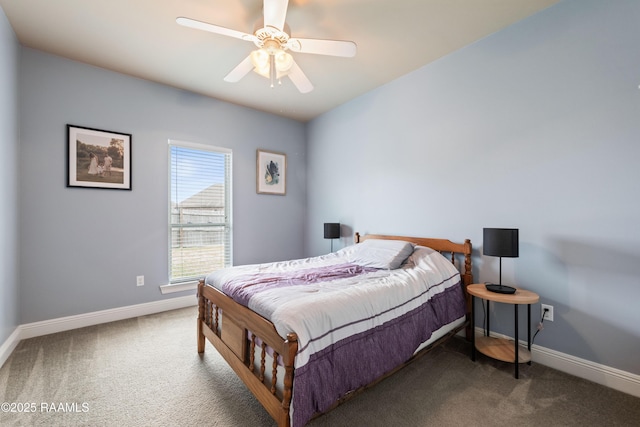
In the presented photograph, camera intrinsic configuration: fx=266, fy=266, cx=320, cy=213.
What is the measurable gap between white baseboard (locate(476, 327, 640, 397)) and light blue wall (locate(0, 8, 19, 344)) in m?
4.34

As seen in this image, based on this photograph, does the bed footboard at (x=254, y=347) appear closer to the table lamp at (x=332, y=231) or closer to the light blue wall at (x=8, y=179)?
the light blue wall at (x=8, y=179)

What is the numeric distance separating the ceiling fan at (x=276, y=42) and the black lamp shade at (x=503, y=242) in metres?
1.72

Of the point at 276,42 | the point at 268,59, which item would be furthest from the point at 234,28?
the point at 276,42

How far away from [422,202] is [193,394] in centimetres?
268

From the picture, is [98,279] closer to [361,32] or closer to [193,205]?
[193,205]

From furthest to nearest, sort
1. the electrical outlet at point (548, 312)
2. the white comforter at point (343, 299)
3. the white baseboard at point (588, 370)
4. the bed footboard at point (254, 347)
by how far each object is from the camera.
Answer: the electrical outlet at point (548, 312) → the white baseboard at point (588, 370) → the white comforter at point (343, 299) → the bed footboard at point (254, 347)

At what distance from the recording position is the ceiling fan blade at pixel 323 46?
187 centimetres

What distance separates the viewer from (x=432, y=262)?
2.43 m

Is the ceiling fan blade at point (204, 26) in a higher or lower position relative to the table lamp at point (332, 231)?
higher

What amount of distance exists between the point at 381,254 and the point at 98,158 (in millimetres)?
3219

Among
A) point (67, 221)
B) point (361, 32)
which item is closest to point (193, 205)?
point (67, 221)

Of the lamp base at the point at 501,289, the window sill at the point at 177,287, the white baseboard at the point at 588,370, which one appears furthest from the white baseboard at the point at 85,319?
the white baseboard at the point at 588,370

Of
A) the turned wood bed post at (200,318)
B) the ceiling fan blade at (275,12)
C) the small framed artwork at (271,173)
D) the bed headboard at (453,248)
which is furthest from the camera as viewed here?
the small framed artwork at (271,173)

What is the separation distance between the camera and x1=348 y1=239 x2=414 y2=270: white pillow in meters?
2.51
